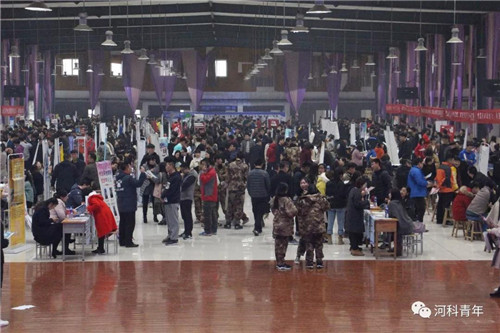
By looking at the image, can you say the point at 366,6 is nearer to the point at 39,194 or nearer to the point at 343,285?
the point at 39,194

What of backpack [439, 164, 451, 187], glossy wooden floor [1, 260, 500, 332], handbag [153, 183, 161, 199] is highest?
backpack [439, 164, 451, 187]

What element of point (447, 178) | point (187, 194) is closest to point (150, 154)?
point (187, 194)

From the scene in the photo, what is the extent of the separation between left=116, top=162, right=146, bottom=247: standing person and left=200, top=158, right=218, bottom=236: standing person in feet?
3.80

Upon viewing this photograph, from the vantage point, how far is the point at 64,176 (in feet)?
57.7

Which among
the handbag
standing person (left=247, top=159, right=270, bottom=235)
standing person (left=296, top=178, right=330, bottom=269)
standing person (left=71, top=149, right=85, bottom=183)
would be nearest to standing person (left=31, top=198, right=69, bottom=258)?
the handbag

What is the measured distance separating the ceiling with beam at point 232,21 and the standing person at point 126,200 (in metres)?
11.6

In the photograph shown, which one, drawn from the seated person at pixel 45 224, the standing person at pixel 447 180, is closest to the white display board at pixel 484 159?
the standing person at pixel 447 180

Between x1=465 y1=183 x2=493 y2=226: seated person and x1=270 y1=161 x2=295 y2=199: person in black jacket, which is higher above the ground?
x1=270 y1=161 x2=295 y2=199: person in black jacket

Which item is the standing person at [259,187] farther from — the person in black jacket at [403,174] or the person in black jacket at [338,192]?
the person in black jacket at [403,174]

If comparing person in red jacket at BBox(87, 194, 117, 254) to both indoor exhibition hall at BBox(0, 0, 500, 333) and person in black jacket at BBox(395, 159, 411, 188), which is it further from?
person in black jacket at BBox(395, 159, 411, 188)

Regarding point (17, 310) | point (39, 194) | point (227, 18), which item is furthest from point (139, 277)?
point (227, 18)

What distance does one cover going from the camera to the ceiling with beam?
101 feet

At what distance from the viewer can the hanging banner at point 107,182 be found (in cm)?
1477

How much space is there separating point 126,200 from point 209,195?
170 centimetres
